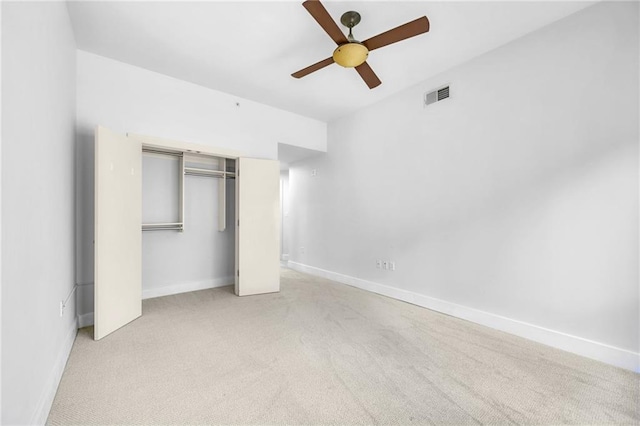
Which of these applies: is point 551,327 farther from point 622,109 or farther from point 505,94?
point 505,94

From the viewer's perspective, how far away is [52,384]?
5.74 ft

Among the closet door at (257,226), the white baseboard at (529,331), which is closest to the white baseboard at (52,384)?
the closet door at (257,226)

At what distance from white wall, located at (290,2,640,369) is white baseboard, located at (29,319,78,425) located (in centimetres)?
352

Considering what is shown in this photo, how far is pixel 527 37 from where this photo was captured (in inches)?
109

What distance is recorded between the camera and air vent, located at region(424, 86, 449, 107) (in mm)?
3473

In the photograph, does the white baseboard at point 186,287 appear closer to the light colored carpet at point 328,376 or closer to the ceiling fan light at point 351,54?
the light colored carpet at point 328,376

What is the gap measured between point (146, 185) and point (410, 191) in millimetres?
3524

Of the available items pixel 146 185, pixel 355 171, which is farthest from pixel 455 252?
pixel 146 185

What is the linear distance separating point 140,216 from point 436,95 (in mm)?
3810

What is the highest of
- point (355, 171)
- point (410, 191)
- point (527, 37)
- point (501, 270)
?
point (527, 37)

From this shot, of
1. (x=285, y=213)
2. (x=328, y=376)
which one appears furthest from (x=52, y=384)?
(x=285, y=213)

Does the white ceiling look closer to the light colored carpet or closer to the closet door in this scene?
the closet door

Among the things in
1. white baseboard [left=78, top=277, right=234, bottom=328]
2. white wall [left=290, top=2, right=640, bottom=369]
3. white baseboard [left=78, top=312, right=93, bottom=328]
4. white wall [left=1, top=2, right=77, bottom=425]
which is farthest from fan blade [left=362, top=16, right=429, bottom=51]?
white baseboard [left=78, top=312, right=93, bottom=328]

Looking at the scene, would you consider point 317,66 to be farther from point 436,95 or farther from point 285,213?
point 285,213
